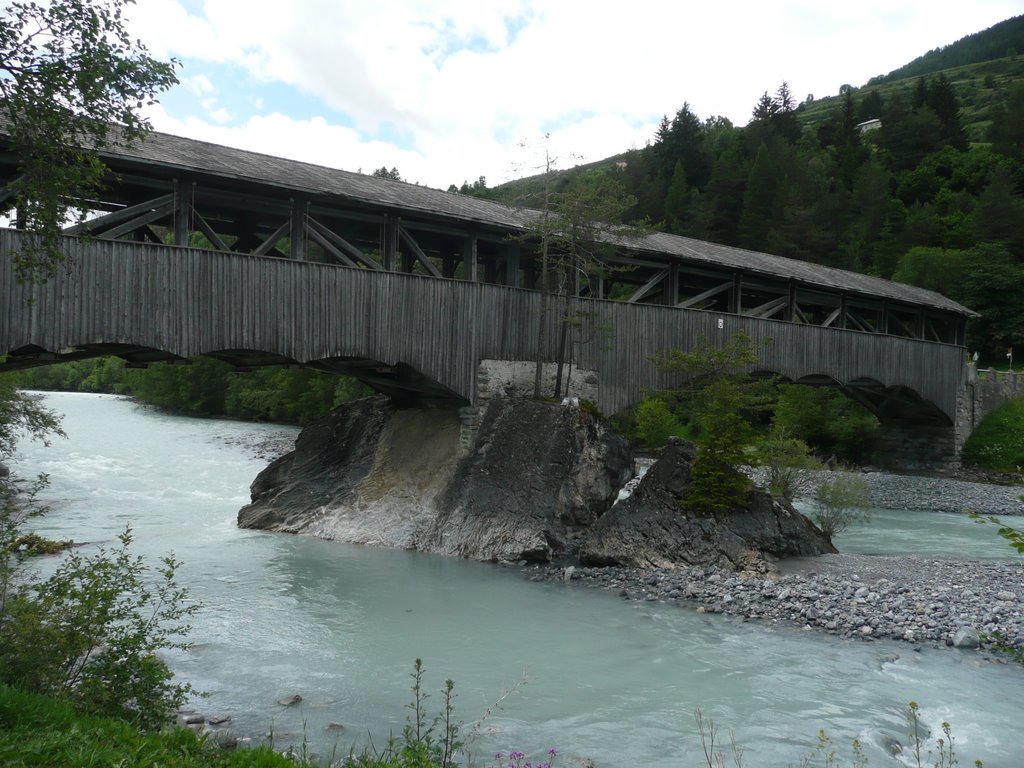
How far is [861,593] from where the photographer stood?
946 centimetres

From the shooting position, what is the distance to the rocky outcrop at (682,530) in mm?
11048

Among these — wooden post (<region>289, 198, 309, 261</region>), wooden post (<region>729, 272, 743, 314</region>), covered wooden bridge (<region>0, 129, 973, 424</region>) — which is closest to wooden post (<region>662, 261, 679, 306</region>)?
covered wooden bridge (<region>0, 129, 973, 424</region>)

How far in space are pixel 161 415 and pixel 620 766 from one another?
4060cm

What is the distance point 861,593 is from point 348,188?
8.84 meters

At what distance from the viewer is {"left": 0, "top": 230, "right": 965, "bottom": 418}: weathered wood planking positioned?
9.45 metres

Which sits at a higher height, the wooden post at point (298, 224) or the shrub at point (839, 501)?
the wooden post at point (298, 224)

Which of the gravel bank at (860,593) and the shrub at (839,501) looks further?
the shrub at (839,501)

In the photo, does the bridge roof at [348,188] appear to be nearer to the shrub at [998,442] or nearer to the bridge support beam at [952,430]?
the bridge support beam at [952,430]

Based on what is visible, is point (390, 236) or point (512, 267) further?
point (512, 267)

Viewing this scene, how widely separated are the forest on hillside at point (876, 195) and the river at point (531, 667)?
16.7 meters

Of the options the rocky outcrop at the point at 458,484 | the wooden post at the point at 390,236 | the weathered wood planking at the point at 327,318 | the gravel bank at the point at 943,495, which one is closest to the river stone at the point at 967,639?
the rocky outcrop at the point at 458,484

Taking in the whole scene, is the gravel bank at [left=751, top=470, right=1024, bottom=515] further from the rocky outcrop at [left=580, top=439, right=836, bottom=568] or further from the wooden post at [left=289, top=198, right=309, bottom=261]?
the wooden post at [left=289, top=198, right=309, bottom=261]

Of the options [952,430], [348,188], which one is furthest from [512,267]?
[952,430]

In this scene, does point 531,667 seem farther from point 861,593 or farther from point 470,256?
point 470,256
